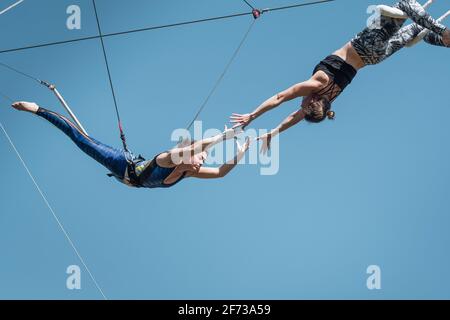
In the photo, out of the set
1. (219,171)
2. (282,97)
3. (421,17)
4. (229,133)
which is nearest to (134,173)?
(219,171)

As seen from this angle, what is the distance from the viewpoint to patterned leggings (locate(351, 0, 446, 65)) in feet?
30.3

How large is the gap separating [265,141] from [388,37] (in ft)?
5.20

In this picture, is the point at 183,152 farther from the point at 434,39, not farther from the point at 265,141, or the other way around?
the point at 434,39

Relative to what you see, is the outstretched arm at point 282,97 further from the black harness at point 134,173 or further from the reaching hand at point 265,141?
the black harness at point 134,173

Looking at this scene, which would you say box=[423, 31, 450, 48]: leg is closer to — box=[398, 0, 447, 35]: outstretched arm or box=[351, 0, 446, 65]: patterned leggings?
box=[351, 0, 446, 65]: patterned leggings

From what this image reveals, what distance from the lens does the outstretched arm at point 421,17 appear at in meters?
9.02

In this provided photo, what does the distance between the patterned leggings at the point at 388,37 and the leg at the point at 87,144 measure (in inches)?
101

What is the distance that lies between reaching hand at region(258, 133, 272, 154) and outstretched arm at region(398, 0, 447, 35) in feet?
6.08

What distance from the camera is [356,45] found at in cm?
953

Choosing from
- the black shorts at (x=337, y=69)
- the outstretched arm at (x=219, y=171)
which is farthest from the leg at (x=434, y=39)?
the outstretched arm at (x=219, y=171)

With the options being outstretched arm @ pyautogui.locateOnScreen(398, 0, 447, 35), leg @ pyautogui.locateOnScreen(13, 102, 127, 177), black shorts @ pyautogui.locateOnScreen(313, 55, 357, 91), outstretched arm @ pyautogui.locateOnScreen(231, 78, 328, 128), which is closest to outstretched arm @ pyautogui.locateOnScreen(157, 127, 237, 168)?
outstretched arm @ pyautogui.locateOnScreen(231, 78, 328, 128)

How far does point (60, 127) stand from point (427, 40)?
378cm

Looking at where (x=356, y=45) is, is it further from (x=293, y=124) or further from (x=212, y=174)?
(x=212, y=174)

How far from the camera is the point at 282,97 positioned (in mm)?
9336
